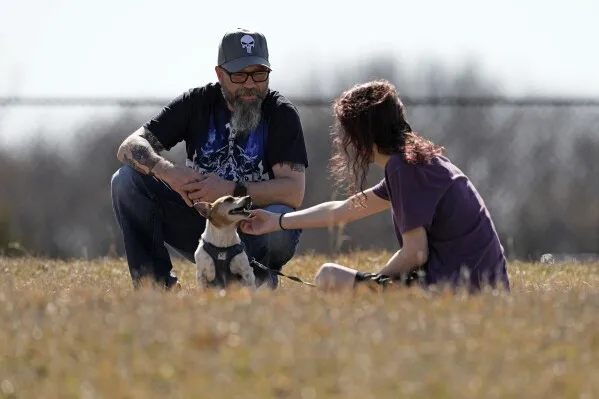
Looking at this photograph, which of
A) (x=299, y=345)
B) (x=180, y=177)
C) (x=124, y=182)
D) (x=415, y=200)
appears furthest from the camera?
(x=124, y=182)

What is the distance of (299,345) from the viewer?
3.70m

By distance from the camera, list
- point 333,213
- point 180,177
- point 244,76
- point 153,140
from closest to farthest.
A: point 333,213
point 180,177
point 244,76
point 153,140

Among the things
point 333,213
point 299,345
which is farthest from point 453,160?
point 299,345

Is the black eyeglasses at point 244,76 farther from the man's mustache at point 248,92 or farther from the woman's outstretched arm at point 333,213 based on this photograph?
the woman's outstretched arm at point 333,213

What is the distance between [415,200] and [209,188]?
1740mm

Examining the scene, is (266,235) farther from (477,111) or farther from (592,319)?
(477,111)

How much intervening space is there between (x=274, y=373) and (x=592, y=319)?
143cm

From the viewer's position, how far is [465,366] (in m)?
3.51

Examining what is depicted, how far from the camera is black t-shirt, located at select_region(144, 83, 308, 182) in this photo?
6758mm

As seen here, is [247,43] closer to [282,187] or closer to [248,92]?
[248,92]

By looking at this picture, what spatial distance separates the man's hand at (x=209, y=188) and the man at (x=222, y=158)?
0.11 feet

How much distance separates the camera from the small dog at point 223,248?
611 cm

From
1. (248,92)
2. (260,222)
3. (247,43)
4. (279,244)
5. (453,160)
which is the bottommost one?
(453,160)

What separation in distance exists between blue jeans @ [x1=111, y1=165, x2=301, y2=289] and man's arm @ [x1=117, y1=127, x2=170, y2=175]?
0.08 meters
